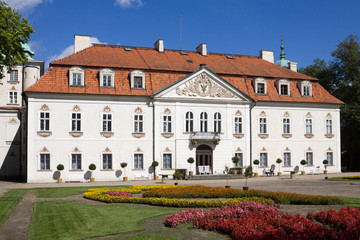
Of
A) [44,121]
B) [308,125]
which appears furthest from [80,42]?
[308,125]

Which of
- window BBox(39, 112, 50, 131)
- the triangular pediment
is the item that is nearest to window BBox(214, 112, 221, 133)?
the triangular pediment

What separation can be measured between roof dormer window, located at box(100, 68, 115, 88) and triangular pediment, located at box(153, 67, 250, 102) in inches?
170

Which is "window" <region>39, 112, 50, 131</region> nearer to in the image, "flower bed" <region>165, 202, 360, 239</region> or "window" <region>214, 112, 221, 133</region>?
"window" <region>214, 112, 221, 133</region>

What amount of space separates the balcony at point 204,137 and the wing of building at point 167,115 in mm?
105

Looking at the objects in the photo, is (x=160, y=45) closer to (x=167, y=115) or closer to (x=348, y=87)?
(x=167, y=115)

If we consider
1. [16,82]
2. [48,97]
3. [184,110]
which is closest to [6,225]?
[48,97]

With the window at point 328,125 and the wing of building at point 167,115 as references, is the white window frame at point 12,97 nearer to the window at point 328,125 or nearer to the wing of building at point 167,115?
the wing of building at point 167,115

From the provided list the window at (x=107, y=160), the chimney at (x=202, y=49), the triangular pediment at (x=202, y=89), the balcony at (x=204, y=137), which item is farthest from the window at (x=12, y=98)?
the balcony at (x=204, y=137)

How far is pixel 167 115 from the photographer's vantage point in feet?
131

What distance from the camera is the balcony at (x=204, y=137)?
39.8 meters

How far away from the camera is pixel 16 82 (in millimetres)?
54531

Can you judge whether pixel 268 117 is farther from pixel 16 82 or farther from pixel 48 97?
pixel 16 82

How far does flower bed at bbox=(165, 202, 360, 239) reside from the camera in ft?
33.5

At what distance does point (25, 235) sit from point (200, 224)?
535cm
